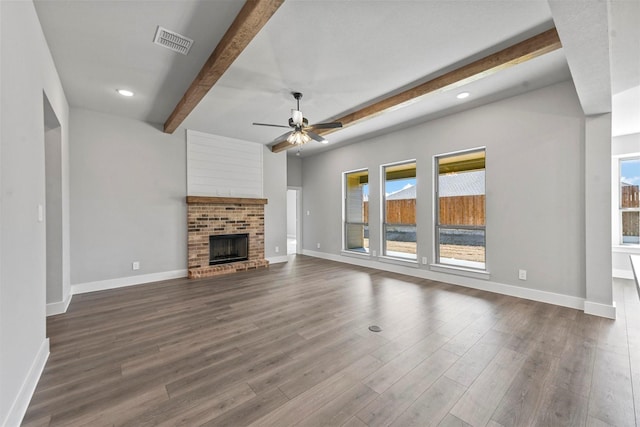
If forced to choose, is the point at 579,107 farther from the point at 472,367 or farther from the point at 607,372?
the point at 472,367

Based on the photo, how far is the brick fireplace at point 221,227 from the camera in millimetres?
5133

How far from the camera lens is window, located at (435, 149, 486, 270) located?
4.34 m

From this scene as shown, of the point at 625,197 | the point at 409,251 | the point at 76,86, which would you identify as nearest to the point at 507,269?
the point at 409,251

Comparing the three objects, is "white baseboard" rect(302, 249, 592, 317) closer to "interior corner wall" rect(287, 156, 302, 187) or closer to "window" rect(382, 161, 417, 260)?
"window" rect(382, 161, 417, 260)

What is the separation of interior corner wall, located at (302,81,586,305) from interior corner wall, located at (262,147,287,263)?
3058 millimetres

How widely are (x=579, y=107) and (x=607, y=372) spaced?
2.97 metres

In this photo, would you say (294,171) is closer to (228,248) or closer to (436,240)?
(228,248)

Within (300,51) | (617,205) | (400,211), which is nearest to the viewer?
(300,51)

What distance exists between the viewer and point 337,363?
2154mm

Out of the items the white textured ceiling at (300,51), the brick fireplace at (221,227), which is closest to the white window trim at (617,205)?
the white textured ceiling at (300,51)

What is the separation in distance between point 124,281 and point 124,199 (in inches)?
54.0

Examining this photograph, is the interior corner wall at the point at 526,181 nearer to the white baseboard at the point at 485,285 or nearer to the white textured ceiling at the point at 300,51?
the white baseboard at the point at 485,285

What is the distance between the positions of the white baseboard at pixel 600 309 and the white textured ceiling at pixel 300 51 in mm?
2732

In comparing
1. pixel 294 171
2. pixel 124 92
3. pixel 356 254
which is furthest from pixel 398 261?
pixel 124 92
